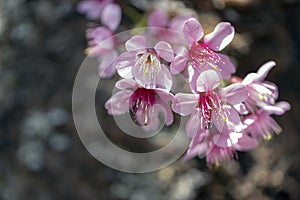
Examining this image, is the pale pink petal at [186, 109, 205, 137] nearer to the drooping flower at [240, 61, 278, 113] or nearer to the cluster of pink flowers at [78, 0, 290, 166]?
the cluster of pink flowers at [78, 0, 290, 166]

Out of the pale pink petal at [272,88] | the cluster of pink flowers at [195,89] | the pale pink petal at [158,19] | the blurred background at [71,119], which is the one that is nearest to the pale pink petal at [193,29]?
the cluster of pink flowers at [195,89]

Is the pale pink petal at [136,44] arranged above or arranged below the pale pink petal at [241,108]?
above

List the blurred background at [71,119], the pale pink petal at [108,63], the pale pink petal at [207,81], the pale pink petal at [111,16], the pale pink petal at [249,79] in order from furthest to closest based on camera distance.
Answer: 1. the blurred background at [71,119]
2. the pale pink petal at [111,16]
3. the pale pink petal at [108,63]
4. the pale pink petal at [249,79]
5. the pale pink petal at [207,81]

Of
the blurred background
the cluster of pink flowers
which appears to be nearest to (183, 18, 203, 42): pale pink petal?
the cluster of pink flowers

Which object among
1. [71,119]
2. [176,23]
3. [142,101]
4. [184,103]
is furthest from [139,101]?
[71,119]

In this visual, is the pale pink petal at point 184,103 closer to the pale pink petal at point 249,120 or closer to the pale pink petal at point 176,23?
the pale pink petal at point 249,120

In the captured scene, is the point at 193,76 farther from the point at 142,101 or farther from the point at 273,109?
the point at 273,109

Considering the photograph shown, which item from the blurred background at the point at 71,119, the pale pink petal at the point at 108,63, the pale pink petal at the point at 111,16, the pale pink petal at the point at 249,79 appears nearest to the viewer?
the pale pink petal at the point at 249,79
